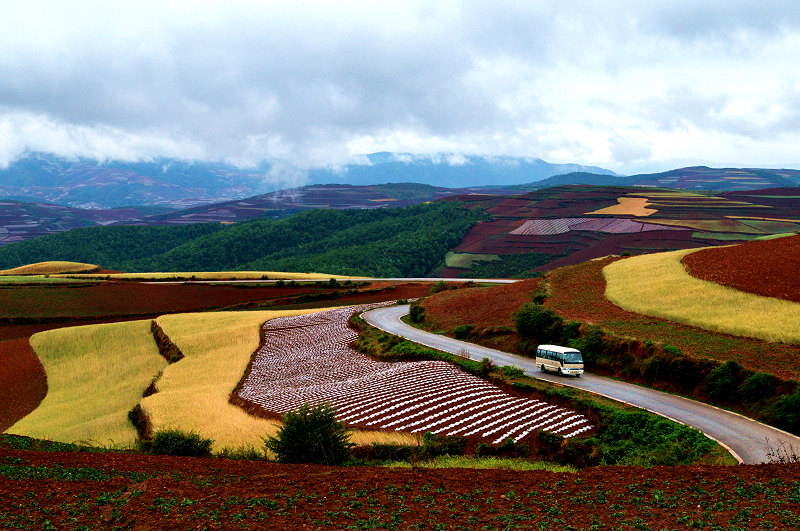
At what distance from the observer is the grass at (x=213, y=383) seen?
98.1 feet

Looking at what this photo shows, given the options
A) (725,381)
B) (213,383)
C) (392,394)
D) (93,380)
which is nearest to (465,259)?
(93,380)

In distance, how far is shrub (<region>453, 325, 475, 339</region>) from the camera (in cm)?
5376

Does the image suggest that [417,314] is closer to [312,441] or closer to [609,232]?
[312,441]

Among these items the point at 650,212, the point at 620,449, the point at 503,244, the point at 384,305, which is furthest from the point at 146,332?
the point at 650,212

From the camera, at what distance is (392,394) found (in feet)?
113

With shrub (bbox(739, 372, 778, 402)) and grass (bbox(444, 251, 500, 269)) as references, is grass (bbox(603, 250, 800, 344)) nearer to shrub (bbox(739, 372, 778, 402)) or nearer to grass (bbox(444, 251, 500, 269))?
shrub (bbox(739, 372, 778, 402))

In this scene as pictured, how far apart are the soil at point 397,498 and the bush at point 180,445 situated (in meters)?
5.72

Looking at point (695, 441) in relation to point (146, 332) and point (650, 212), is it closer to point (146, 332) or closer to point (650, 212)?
point (146, 332)

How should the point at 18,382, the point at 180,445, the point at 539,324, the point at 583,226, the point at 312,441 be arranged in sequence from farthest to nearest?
the point at 583,226, the point at 18,382, the point at 539,324, the point at 180,445, the point at 312,441

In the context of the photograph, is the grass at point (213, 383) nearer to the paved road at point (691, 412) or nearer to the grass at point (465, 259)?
the paved road at point (691, 412)

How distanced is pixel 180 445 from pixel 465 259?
5544 inches

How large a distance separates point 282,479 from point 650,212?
608 feet

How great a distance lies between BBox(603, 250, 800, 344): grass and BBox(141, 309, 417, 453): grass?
2433 cm

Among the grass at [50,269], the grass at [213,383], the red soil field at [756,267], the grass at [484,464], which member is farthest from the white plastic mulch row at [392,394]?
the grass at [50,269]
